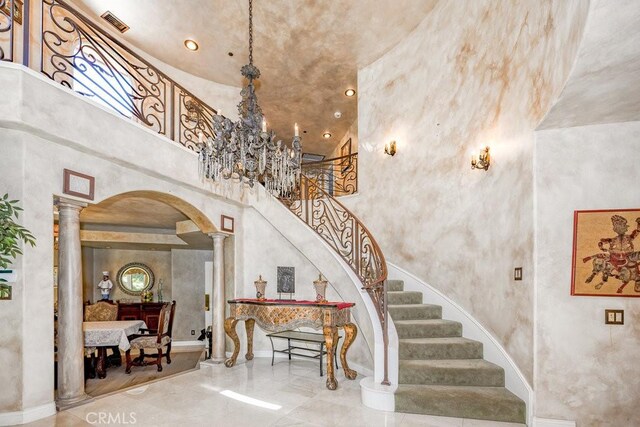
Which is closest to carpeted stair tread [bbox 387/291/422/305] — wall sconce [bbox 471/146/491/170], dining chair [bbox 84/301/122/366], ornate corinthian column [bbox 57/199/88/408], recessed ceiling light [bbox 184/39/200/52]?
wall sconce [bbox 471/146/491/170]

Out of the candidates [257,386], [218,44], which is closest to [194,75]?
[218,44]

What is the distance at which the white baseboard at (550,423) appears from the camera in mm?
3297

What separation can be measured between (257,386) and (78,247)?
290 centimetres

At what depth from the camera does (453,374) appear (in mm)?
4137

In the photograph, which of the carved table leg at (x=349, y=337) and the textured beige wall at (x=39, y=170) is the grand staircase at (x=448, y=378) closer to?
the carved table leg at (x=349, y=337)

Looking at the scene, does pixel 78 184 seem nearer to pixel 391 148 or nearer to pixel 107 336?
pixel 107 336

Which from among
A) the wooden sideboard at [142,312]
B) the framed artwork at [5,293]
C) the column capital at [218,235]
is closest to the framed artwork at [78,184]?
the framed artwork at [5,293]

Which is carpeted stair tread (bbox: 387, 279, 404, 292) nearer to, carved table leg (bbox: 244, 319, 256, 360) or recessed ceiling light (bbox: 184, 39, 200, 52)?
carved table leg (bbox: 244, 319, 256, 360)

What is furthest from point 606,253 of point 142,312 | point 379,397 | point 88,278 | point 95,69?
point 88,278

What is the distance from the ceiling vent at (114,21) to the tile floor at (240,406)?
19.1 feet

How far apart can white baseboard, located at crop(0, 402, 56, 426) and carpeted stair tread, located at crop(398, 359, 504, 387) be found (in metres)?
3.76

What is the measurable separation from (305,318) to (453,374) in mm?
2039

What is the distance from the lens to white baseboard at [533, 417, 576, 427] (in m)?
3.30

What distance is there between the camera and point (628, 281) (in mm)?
3203
